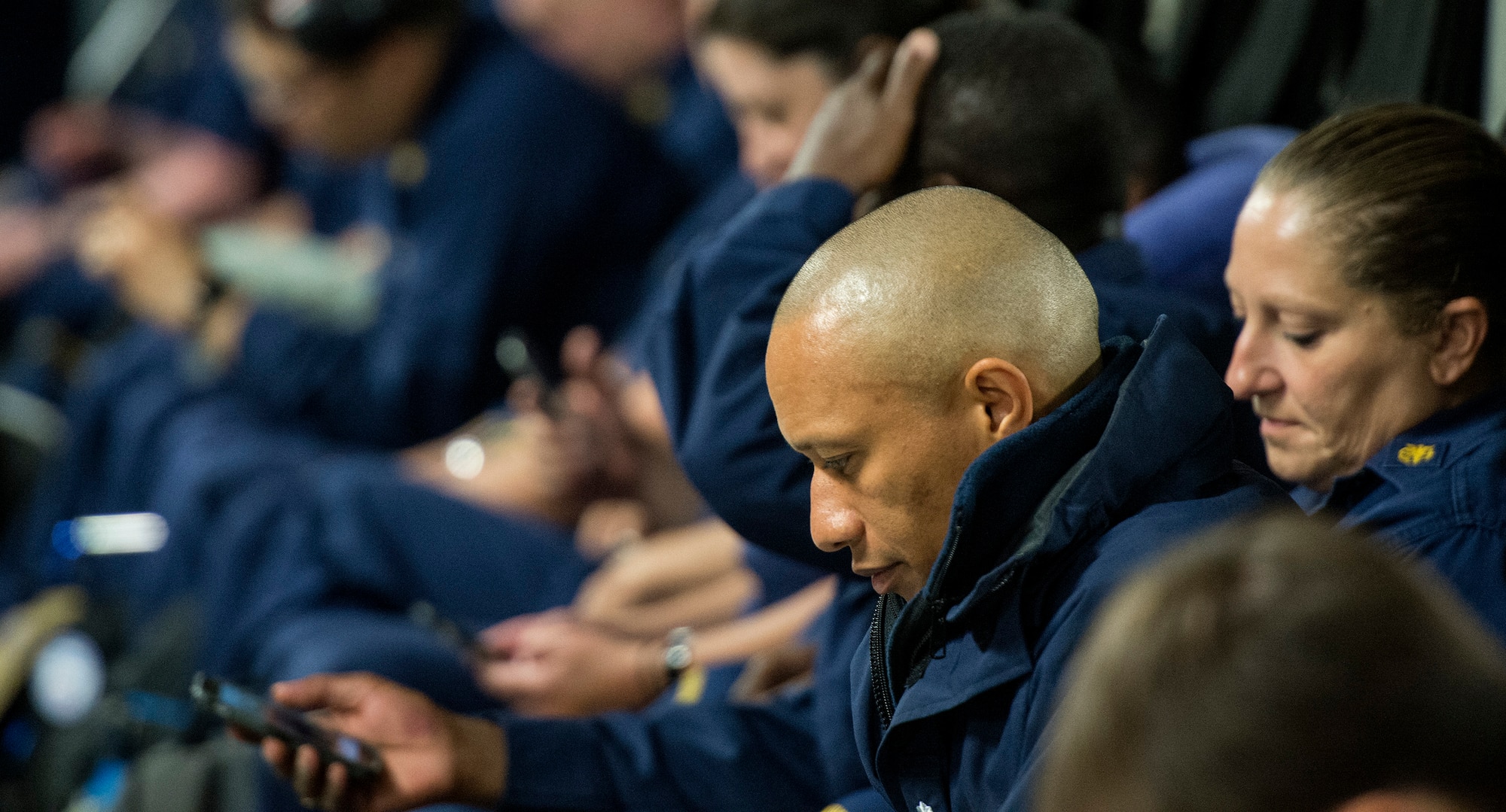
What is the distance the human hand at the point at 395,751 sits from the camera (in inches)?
42.3

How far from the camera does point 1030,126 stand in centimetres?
104

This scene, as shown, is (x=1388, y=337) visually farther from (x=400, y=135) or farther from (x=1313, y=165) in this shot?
(x=400, y=135)

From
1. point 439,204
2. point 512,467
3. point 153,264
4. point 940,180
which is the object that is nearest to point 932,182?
point 940,180

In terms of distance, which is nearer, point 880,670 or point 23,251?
point 880,670

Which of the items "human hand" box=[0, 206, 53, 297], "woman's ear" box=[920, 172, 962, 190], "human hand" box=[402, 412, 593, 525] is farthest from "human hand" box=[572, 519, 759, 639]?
"human hand" box=[0, 206, 53, 297]

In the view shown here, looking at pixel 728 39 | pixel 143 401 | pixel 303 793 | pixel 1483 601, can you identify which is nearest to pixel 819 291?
pixel 1483 601

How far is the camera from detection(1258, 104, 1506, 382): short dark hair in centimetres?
91

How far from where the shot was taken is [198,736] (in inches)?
61.4

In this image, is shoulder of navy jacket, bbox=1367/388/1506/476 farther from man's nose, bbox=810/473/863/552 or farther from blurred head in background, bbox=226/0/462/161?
blurred head in background, bbox=226/0/462/161

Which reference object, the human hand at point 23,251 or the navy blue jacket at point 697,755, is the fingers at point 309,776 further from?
the human hand at point 23,251

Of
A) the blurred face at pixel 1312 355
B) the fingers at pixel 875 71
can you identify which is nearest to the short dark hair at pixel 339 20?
the fingers at pixel 875 71

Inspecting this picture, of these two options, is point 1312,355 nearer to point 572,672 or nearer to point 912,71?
point 912,71

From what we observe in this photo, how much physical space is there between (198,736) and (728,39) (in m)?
0.92

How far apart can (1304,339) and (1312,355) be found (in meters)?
0.01
